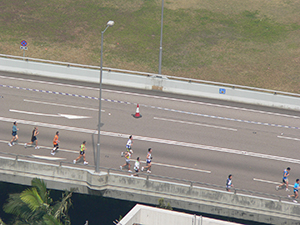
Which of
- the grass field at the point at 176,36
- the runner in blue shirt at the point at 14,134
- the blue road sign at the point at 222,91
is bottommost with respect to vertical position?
the runner in blue shirt at the point at 14,134

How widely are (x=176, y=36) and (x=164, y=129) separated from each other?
16720mm

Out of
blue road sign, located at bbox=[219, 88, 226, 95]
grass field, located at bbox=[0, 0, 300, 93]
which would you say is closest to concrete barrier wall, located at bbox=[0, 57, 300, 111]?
blue road sign, located at bbox=[219, 88, 226, 95]

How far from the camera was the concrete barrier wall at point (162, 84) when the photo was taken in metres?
33.2

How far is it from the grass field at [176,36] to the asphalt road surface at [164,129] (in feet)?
20.7

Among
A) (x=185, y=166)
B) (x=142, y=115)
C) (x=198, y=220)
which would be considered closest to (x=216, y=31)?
(x=142, y=115)

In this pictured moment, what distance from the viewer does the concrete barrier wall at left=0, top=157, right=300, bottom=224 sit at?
70.1 feet

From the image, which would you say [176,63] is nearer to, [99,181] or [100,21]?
[100,21]

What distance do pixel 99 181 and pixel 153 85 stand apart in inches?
537

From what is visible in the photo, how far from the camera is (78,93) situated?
108 feet

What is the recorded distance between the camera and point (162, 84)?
34281 mm

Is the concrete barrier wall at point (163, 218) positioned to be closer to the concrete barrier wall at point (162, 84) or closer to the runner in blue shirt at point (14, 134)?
the runner in blue shirt at point (14, 134)

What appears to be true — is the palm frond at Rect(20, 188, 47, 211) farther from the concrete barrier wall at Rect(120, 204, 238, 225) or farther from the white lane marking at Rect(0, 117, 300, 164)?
the white lane marking at Rect(0, 117, 300, 164)

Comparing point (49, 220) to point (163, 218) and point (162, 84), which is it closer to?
point (163, 218)

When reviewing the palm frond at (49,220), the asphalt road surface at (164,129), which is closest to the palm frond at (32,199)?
the palm frond at (49,220)
